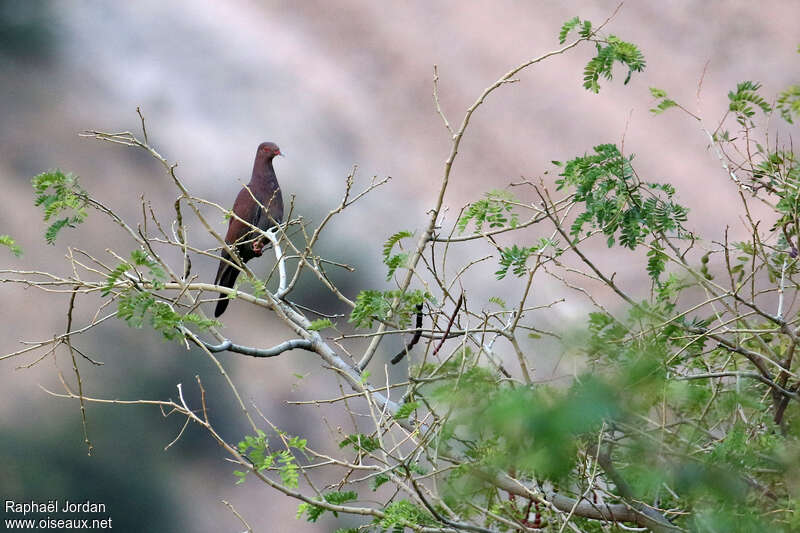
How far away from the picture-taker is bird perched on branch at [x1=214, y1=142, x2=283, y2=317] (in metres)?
3.11

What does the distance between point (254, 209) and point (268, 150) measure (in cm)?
30

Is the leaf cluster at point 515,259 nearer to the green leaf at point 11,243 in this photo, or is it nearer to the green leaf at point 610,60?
the green leaf at point 610,60

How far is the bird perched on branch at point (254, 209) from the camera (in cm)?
311

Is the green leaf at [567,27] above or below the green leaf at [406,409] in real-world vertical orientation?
above

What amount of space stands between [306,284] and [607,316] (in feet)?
7.46

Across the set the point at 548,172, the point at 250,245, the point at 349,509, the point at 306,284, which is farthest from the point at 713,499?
the point at 306,284

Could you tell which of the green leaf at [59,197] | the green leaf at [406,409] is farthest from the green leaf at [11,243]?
the green leaf at [406,409]

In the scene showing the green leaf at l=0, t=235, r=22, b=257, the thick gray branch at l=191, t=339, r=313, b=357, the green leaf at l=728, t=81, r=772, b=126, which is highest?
the green leaf at l=728, t=81, r=772, b=126

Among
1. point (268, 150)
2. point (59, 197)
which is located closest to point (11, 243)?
point (59, 197)

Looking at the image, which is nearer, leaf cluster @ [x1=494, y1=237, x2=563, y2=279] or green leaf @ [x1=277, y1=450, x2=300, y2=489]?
green leaf @ [x1=277, y1=450, x2=300, y2=489]

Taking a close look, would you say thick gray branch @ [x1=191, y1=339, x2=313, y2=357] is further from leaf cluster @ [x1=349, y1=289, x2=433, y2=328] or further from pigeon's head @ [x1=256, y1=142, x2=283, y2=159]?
pigeon's head @ [x1=256, y1=142, x2=283, y2=159]

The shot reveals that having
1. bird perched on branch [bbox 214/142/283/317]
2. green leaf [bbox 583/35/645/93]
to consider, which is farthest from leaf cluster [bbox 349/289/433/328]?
bird perched on branch [bbox 214/142/283/317]

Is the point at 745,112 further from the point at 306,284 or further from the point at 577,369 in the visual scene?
the point at 306,284

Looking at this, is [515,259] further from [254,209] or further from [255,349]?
[254,209]
